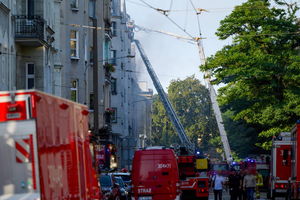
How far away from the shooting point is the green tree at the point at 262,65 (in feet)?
177

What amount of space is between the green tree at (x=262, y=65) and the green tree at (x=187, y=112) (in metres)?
100

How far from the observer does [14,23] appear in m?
35.2

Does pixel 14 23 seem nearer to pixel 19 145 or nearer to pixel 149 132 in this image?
pixel 19 145

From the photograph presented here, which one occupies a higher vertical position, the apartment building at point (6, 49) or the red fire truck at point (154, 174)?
the apartment building at point (6, 49)

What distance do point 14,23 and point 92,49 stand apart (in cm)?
2331

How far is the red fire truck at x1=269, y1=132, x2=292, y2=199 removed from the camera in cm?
3928

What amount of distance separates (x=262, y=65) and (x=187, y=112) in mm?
114900

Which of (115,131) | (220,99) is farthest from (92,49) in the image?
(115,131)

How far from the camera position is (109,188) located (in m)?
30.4

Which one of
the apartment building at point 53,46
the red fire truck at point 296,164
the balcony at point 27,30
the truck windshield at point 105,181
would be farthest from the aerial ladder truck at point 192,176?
the red fire truck at point 296,164

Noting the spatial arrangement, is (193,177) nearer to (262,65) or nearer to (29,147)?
(262,65)

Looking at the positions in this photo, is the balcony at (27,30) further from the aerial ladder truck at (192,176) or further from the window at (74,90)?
the window at (74,90)

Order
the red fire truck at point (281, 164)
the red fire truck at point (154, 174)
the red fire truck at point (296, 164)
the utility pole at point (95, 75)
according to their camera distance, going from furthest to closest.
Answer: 1. the utility pole at point (95, 75)
2. the red fire truck at point (281, 164)
3. the red fire truck at point (154, 174)
4. the red fire truck at point (296, 164)

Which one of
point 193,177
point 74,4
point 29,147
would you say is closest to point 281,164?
point 193,177
